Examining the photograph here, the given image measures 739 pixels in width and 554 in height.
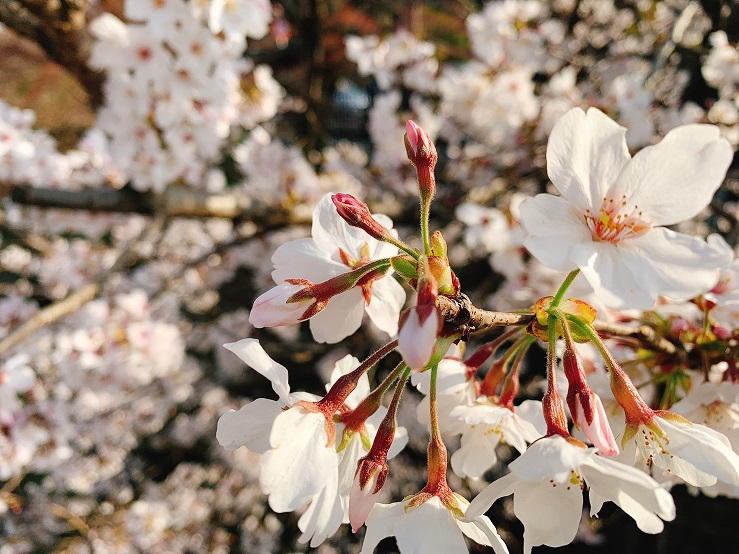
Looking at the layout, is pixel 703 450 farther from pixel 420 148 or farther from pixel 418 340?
pixel 420 148

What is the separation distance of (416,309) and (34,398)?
93.1 inches

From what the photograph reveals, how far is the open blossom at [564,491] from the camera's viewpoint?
46 centimetres

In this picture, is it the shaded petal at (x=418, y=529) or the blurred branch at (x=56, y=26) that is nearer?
the shaded petal at (x=418, y=529)

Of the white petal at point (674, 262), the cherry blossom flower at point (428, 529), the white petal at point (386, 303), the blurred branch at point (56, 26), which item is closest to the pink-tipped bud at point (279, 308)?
the white petal at point (386, 303)

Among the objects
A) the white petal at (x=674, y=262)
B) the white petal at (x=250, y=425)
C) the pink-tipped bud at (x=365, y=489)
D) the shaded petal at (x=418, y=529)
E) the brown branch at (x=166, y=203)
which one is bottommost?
the brown branch at (x=166, y=203)

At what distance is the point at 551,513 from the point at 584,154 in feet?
1.23

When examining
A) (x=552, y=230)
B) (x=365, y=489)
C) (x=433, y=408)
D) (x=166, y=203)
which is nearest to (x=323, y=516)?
(x=365, y=489)

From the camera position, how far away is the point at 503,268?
1.93m

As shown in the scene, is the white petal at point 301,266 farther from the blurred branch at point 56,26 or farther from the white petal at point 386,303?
the blurred branch at point 56,26

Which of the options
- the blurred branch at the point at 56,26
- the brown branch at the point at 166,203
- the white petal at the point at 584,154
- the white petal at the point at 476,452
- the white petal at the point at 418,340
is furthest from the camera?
the brown branch at the point at 166,203

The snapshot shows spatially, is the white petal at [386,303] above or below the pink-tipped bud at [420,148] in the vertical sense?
below

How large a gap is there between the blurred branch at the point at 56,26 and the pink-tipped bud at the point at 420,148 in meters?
1.46

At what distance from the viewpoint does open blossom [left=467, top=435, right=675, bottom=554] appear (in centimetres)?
46

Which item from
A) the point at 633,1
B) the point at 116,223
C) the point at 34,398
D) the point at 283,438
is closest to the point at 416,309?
the point at 283,438
